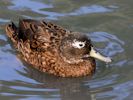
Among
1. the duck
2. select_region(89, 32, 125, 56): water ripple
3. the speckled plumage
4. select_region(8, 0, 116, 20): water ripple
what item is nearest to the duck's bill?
the duck

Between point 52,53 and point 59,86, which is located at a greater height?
point 52,53

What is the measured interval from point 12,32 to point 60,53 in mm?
1218

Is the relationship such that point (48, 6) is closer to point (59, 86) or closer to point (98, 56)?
point (98, 56)

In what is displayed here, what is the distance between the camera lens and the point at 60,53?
31.6 feet

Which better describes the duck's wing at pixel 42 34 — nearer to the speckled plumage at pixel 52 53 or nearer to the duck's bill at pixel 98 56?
the speckled plumage at pixel 52 53

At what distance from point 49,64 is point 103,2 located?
2525 millimetres

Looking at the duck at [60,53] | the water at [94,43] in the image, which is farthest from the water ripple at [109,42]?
the duck at [60,53]

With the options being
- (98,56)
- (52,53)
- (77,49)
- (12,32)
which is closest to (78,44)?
(77,49)

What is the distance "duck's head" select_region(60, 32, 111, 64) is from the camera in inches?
367

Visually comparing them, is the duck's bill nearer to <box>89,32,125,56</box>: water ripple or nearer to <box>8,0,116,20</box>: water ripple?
<box>89,32,125,56</box>: water ripple

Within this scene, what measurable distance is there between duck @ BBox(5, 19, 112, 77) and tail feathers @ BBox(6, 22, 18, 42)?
1.84ft

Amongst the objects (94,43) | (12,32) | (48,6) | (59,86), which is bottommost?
(59,86)

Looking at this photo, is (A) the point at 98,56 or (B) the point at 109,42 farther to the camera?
(B) the point at 109,42

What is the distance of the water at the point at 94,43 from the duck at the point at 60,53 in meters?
0.12
